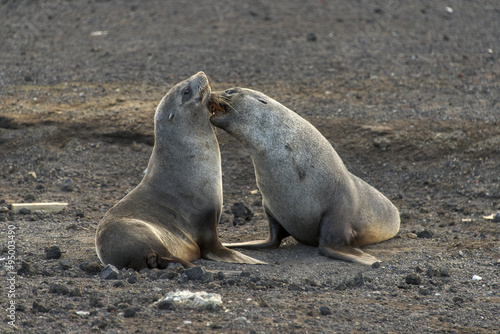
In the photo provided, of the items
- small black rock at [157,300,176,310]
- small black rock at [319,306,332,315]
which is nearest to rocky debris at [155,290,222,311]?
small black rock at [157,300,176,310]

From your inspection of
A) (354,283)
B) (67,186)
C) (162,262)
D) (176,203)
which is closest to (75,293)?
(162,262)

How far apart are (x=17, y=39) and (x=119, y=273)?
11180 mm

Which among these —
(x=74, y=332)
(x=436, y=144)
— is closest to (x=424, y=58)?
(x=436, y=144)

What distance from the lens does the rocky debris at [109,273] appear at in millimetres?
5699

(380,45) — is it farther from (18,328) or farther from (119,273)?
(18,328)

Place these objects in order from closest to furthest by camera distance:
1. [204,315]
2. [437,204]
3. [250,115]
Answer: [204,315], [250,115], [437,204]

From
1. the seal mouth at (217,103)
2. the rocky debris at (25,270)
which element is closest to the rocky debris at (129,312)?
the rocky debris at (25,270)

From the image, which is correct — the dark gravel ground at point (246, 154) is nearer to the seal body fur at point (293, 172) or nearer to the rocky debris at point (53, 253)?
the rocky debris at point (53, 253)

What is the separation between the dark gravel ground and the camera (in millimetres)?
5152

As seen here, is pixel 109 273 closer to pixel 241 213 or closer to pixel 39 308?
pixel 39 308

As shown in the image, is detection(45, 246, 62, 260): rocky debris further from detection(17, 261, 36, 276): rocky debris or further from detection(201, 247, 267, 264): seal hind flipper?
detection(201, 247, 267, 264): seal hind flipper

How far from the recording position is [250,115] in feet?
23.3

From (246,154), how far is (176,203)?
12.1ft

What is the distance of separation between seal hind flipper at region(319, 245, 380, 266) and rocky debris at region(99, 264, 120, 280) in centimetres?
216
